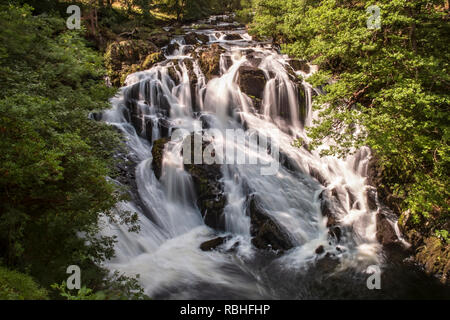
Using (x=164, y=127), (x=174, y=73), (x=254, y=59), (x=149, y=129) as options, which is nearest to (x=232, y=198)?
(x=164, y=127)

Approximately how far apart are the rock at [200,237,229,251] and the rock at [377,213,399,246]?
18.2 feet

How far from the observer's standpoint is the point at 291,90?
15422mm

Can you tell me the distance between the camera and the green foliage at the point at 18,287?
13.5ft

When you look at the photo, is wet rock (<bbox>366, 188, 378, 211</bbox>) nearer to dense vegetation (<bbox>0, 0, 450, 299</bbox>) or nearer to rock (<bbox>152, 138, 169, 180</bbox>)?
dense vegetation (<bbox>0, 0, 450, 299</bbox>)

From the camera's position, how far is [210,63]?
17250 millimetres

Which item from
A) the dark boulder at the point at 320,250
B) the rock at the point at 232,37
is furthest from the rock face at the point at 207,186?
the rock at the point at 232,37

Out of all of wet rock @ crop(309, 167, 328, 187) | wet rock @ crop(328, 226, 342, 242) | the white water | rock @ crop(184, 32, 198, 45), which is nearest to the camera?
the white water

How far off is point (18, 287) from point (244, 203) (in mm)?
7889

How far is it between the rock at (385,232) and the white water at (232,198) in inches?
9.1

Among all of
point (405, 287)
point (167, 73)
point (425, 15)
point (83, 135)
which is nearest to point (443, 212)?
point (405, 287)

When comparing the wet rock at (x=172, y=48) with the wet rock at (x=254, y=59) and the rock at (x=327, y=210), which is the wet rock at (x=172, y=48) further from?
the rock at (x=327, y=210)

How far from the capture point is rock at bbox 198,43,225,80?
16.9 metres

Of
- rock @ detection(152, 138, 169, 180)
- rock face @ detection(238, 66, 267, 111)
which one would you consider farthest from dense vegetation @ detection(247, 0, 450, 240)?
rock @ detection(152, 138, 169, 180)

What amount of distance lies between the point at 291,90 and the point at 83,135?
37.0ft
